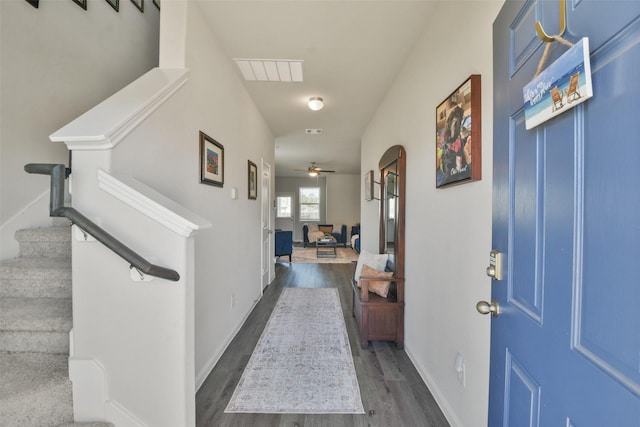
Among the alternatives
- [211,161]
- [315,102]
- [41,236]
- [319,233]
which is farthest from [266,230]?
[319,233]

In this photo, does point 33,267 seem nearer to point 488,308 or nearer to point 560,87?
point 488,308

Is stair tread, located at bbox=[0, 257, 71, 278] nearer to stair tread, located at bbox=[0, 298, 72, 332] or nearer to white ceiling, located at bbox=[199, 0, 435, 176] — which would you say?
Result: stair tread, located at bbox=[0, 298, 72, 332]

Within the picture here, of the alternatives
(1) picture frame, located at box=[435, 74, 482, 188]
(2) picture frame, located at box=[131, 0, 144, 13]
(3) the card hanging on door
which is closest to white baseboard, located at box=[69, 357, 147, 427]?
(3) the card hanging on door

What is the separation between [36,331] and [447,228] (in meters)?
2.30

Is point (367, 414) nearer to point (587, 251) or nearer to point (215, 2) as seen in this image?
point (587, 251)

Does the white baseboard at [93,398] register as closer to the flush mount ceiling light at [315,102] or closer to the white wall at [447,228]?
the white wall at [447,228]

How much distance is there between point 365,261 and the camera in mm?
3084

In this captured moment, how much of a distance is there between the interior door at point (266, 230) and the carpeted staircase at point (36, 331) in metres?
2.49

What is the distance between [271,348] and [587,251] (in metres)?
2.46

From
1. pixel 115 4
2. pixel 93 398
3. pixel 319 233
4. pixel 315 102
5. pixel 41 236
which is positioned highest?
pixel 115 4

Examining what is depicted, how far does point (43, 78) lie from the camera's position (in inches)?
75.5

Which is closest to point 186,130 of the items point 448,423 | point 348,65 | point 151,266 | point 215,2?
point 215,2

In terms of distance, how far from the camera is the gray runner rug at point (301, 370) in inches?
68.7

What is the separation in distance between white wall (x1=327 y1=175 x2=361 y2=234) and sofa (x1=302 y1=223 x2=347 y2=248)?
Result: 2.89 feet
